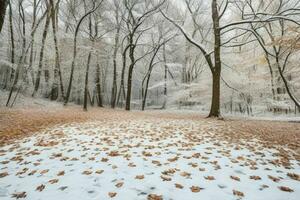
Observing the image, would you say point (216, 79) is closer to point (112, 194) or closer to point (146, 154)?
point (146, 154)

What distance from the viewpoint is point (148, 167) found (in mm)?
3646

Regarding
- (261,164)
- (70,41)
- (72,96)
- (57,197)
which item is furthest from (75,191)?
(72,96)

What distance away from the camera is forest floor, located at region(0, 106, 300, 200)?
2.81 m

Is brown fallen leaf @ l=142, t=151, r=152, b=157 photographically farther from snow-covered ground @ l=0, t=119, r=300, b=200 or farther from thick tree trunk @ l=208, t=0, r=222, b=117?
thick tree trunk @ l=208, t=0, r=222, b=117

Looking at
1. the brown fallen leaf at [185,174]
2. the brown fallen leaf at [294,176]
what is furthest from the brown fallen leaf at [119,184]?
the brown fallen leaf at [294,176]

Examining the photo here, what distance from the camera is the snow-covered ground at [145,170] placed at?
2795mm

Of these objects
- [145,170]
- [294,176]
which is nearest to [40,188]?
[145,170]

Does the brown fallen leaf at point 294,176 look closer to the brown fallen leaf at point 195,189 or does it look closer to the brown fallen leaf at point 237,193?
the brown fallen leaf at point 237,193

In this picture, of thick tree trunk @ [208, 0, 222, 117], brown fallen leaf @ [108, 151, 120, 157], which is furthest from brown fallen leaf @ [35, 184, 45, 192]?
thick tree trunk @ [208, 0, 222, 117]

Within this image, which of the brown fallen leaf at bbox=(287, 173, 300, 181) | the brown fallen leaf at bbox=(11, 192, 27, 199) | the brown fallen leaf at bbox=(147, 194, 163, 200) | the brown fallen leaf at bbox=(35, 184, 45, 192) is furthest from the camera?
the brown fallen leaf at bbox=(287, 173, 300, 181)

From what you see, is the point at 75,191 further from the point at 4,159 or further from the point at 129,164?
the point at 4,159

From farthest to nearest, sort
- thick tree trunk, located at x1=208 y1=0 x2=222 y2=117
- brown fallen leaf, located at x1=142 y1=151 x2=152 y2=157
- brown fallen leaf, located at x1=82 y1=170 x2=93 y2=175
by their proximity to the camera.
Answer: thick tree trunk, located at x1=208 y1=0 x2=222 y2=117, brown fallen leaf, located at x1=142 y1=151 x2=152 y2=157, brown fallen leaf, located at x1=82 y1=170 x2=93 y2=175

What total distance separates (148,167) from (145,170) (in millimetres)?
147

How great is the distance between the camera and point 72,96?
32312 mm
